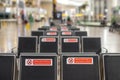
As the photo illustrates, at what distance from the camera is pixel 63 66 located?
18.8ft

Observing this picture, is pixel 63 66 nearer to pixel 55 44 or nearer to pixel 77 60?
pixel 77 60

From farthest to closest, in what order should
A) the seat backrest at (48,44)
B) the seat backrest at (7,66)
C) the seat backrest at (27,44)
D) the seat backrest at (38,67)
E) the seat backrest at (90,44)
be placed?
1. the seat backrest at (90,44)
2. the seat backrest at (27,44)
3. the seat backrest at (48,44)
4. the seat backrest at (7,66)
5. the seat backrest at (38,67)

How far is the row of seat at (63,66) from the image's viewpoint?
5.61m

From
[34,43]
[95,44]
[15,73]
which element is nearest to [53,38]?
[34,43]

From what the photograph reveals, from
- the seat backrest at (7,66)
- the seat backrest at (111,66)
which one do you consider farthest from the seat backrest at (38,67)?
the seat backrest at (111,66)

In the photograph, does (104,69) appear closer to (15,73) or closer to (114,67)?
(114,67)

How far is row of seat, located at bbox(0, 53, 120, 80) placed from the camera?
5.61 metres

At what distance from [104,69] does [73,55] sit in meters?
0.55

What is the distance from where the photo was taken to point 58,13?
4825cm

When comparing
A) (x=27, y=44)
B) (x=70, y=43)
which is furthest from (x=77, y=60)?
(x=27, y=44)

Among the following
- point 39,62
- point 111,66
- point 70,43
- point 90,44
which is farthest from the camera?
point 90,44

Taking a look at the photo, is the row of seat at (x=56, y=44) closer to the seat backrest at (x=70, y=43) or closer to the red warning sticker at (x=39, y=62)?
the seat backrest at (x=70, y=43)

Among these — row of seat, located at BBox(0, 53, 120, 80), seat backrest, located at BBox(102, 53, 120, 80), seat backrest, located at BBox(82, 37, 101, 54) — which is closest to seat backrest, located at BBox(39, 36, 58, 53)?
seat backrest, located at BBox(82, 37, 101, 54)

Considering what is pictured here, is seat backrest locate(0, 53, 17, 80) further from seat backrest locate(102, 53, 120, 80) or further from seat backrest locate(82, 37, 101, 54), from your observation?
seat backrest locate(82, 37, 101, 54)
